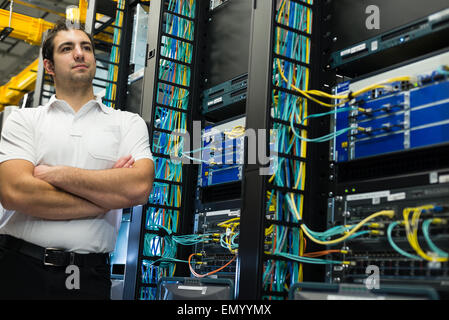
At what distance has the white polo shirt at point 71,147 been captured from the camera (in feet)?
5.70

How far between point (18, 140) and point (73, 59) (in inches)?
16.0

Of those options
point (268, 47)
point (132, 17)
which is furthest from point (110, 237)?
point (132, 17)

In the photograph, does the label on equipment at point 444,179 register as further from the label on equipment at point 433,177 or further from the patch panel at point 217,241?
the patch panel at point 217,241

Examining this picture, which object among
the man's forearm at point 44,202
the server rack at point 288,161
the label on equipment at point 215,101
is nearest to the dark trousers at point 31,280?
the man's forearm at point 44,202

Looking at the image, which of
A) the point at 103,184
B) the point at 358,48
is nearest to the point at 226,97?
the point at 358,48

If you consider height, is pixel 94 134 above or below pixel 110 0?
below

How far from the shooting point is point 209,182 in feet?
8.05

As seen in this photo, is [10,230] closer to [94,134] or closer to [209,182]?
[94,134]

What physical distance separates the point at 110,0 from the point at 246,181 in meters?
2.15

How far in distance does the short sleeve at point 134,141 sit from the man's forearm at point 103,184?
13 centimetres

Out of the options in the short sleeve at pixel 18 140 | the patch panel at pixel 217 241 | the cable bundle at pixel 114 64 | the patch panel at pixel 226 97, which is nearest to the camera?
the short sleeve at pixel 18 140

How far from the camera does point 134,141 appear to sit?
6.40 feet

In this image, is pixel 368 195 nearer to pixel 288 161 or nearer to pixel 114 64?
pixel 288 161
